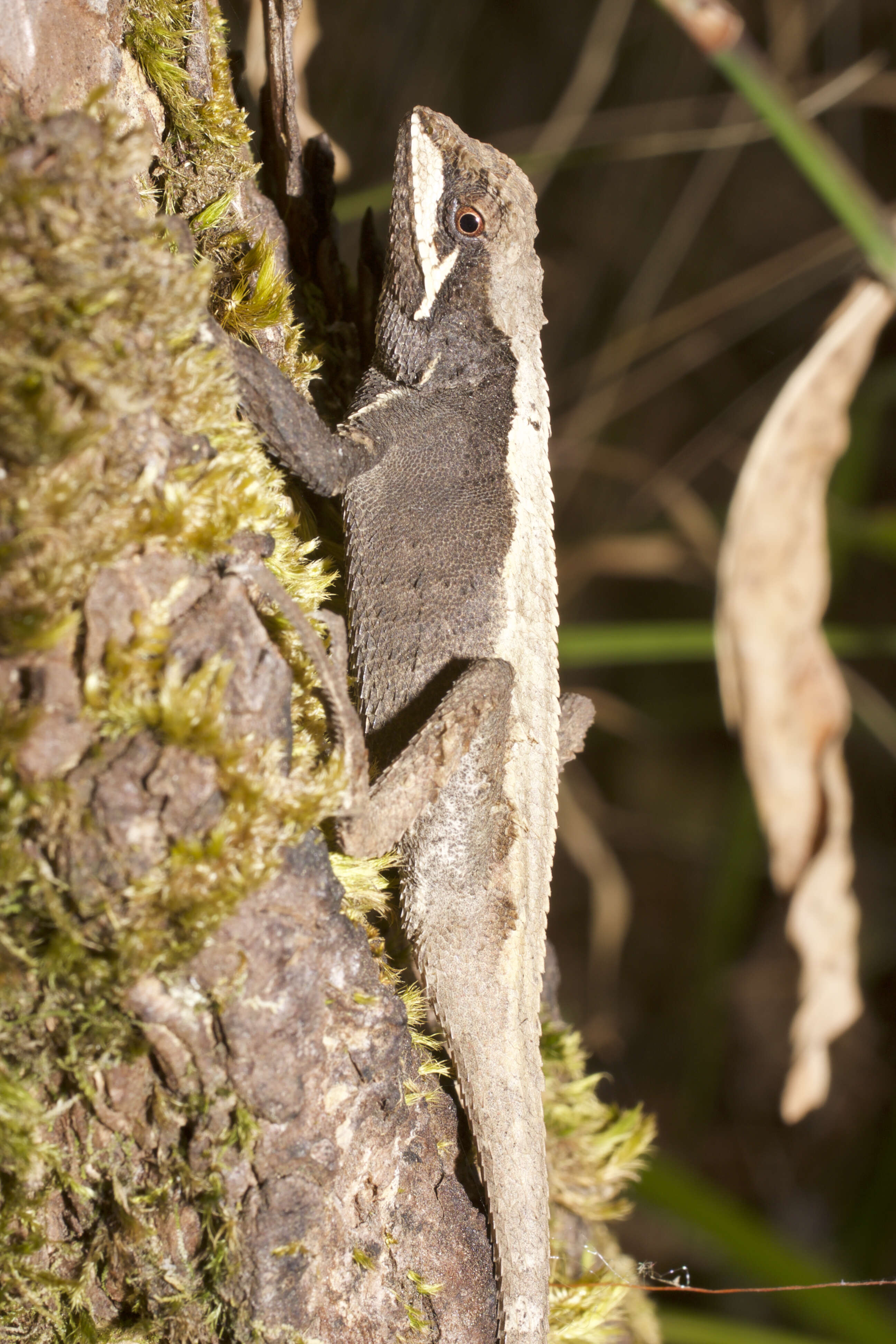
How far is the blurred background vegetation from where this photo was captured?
5.44 metres

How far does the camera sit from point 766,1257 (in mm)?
3619

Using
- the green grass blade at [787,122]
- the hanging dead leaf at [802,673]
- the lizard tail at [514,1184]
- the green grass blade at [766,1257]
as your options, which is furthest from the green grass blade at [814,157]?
the green grass blade at [766,1257]

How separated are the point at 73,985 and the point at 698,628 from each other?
3.42 metres

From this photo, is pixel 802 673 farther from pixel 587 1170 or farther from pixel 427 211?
pixel 427 211

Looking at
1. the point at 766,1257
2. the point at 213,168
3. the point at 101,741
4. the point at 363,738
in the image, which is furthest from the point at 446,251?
the point at 766,1257

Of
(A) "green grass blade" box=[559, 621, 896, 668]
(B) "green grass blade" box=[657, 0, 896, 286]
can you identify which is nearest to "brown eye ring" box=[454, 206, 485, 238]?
(B) "green grass blade" box=[657, 0, 896, 286]

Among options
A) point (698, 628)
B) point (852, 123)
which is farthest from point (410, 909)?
point (852, 123)

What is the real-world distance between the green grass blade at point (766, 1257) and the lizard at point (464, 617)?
5.22ft

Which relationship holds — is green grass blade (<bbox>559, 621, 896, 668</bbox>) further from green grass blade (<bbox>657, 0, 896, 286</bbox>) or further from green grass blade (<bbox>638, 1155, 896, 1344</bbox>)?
green grass blade (<bbox>638, 1155, 896, 1344</bbox>)

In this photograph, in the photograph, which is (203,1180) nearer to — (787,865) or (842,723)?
(787,865)

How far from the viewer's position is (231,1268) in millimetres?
2014

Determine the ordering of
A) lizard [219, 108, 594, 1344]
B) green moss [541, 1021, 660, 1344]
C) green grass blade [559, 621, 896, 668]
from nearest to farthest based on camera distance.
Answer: lizard [219, 108, 594, 1344] < green moss [541, 1021, 660, 1344] < green grass blade [559, 621, 896, 668]

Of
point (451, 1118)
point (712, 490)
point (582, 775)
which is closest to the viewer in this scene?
point (451, 1118)

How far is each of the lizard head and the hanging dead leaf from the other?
46.6 inches
